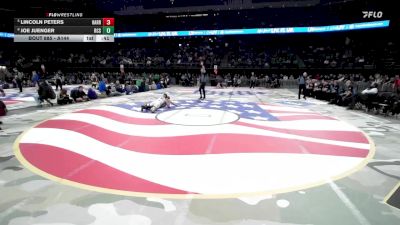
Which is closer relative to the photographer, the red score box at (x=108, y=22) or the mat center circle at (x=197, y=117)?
the mat center circle at (x=197, y=117)

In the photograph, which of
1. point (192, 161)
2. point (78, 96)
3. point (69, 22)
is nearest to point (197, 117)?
point (192, 161)

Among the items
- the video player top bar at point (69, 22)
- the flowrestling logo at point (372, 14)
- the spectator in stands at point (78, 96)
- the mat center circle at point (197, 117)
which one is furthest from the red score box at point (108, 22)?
the flowrestling logo at point (372, 14)

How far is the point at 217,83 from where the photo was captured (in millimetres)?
30781

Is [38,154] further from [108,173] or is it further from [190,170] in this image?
[190,170]

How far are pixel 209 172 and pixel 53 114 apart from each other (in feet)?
26.9

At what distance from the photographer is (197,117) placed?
1023 cm
